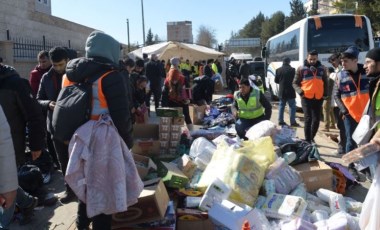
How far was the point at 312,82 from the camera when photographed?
23.6 ft

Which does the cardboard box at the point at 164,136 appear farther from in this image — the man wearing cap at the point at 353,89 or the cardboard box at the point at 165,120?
the man wearing cap at the point at 353,89

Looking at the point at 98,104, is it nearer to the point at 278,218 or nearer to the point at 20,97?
the point at 20,97

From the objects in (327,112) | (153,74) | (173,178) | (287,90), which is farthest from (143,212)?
(153,74)

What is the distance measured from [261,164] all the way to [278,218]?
32.1 inches

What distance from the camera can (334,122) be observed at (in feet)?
31.6

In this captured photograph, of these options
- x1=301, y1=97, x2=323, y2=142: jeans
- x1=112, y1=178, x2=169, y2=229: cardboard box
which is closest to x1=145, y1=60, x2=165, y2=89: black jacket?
x1=301, y1=97, x2=323, y2=142: jeans

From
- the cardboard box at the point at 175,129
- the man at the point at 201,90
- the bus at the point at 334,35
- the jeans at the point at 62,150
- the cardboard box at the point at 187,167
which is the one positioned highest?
the bus at the point at 334,35

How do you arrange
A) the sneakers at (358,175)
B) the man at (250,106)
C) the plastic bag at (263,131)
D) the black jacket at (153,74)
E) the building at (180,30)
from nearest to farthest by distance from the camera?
1. the sneakers at (358,175)
2. the plastic bag at (263,131)
3. the man at (250,106)
4. the black jacket at (153,74)
5. the building at (180,30)

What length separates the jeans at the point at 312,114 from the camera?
7.24m

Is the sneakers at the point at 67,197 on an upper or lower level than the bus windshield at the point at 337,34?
lower

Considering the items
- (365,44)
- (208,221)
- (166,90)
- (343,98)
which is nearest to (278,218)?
(208,221)

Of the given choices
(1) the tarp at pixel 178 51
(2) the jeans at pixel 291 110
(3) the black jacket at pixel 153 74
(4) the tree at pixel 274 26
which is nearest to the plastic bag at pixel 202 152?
(2) the jeans at pixel 291 110

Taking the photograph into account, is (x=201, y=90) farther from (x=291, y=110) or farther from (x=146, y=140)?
(x=146, y=140)

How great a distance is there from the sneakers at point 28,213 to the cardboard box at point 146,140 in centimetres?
212
